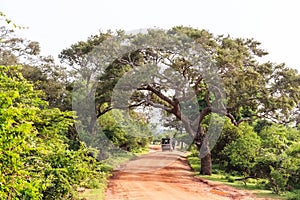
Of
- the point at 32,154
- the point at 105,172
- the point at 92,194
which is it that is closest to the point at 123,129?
the point at 105,172

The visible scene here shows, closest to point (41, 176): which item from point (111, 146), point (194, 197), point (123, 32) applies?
point (194, 197)

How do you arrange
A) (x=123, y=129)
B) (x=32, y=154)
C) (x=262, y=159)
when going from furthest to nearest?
(x=123, y=129) < (x=262, y=159) < (x=32, y=154)

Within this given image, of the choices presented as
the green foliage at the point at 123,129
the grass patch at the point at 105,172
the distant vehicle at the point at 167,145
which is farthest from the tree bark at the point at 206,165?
the distant vehicle at the point at 167,145

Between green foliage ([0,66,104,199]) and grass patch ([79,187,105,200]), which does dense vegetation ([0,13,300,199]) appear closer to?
grass patch ([79,187,105,200])

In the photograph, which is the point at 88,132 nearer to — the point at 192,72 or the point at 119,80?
the point at 119,80

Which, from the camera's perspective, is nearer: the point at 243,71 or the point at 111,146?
the point at 243,71

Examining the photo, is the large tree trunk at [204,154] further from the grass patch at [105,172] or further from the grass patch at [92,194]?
the grass patch at [92,194]

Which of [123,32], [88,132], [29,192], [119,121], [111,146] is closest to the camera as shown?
[29,192]

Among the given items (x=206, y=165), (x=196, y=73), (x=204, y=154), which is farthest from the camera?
(x=206, y=165)

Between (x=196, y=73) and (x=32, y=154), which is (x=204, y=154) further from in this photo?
(x=32, y=154)

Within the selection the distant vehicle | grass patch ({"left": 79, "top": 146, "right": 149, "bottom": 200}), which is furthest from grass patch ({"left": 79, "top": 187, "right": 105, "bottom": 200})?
the distant vehicle

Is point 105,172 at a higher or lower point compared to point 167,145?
lower

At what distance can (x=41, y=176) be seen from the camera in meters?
6.41

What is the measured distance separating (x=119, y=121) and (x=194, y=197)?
60.8 ft
